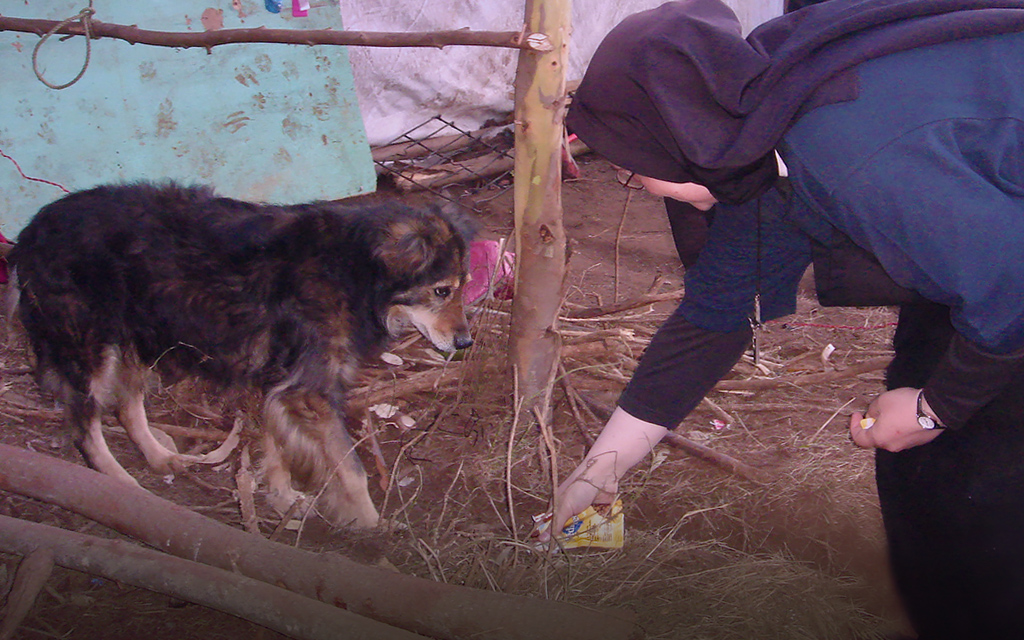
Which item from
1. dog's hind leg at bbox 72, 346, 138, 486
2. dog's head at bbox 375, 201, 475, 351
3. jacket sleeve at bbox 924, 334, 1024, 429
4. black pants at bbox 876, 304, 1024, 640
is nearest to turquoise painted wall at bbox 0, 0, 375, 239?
dog's hind leg at bbox 72, 346, 138, 486

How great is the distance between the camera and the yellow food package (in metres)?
2.59

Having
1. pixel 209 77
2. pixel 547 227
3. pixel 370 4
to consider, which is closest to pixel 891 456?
pixel 547 227

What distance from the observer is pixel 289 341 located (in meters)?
3.00

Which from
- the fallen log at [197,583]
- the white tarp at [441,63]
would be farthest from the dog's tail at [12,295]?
the white tarp at [441,63]

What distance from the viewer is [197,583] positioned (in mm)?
1779

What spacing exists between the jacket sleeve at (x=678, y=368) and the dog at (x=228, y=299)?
43.7 inches

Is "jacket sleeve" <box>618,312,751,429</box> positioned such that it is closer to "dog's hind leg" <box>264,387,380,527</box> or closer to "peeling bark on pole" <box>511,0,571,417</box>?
"peeling bark on pole" <box>511,0,571,417</box>

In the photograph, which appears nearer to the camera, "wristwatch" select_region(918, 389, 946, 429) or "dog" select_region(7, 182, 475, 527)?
"wristwatch" select_region(918, 389, 946, 429)

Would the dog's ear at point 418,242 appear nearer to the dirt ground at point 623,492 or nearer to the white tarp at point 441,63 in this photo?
the dirt ground at point 623,492

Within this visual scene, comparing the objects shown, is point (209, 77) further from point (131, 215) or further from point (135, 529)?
point (135, 529)

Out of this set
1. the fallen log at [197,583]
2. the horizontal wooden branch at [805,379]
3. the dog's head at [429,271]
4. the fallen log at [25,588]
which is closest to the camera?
the fallen log at [197,583]

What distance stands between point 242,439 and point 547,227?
5.94 ft

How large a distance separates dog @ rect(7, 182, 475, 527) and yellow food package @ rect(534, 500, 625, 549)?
885mm

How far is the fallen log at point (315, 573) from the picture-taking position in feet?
5.43
